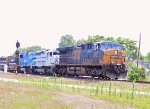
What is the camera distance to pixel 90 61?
129 feet

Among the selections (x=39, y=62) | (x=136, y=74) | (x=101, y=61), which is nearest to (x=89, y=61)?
(x=101, y=61)

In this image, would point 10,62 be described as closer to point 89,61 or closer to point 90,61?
point 89,61

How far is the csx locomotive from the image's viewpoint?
37.3 meters

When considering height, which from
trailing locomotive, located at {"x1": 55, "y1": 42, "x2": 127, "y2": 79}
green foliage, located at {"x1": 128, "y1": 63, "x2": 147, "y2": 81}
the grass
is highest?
trailing locomotive, located at {"x1": 55, "y1": 42, "x2": 127, "y2": 79}

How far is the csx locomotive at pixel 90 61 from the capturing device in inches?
1470

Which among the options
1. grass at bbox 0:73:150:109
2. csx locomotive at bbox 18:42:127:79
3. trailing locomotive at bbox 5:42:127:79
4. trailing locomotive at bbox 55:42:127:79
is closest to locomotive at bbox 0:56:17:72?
trailing locomotive at bbox 5:42:127:79

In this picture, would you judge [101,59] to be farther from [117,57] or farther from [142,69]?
[142,69]

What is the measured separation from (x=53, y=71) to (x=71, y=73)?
215 inches

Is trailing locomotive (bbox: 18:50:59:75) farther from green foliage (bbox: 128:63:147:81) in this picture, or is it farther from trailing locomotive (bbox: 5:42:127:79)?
green foliage (bbox: 128:63:147:81)

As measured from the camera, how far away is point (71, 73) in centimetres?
4338

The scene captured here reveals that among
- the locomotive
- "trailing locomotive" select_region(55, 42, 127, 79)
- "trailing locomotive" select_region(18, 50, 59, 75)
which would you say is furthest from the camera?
the locomotive

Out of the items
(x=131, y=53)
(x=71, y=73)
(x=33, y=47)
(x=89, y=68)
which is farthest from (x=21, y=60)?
(x=33, y=47)

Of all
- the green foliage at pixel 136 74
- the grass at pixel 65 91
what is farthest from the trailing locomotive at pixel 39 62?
the grass at pixel 65 91

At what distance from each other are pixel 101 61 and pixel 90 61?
2.15 metres
